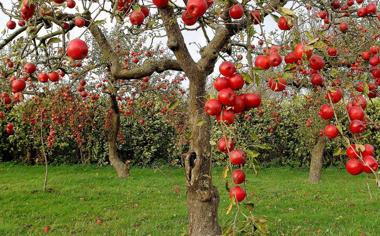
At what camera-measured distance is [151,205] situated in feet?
23.6

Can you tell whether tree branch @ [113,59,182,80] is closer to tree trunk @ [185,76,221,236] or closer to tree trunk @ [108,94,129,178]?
tree trunk @ [185,76,221,236]

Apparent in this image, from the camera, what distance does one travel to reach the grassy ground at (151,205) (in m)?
5.76

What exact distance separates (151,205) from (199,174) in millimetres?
3450

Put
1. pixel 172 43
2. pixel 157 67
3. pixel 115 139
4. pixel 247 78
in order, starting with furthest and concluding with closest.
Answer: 1. pixel 115 139
2. pixel 157 67
3. pixel 172 43
4. pixel 247 78

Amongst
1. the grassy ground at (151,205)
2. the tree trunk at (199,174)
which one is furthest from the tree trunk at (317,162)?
the tree trunk at (199,174)

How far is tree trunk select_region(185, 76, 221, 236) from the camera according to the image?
390cm

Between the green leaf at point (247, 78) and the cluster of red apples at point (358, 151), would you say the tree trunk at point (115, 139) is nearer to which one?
the green leaf at point (247, 78)

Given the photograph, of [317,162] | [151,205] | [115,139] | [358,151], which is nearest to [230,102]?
[358,151]

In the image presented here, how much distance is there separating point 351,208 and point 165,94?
4.29 metres

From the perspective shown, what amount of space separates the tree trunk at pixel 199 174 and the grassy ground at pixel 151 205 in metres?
1.42

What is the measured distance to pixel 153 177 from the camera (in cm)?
1032

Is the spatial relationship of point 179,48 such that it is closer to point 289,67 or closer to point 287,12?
point 289,67

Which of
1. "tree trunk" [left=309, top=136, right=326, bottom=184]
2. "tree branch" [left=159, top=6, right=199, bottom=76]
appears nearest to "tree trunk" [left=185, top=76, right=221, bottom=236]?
"tree branch" [left=159, top=6, right=199, bottom=76]

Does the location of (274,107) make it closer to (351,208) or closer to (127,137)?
(127,137)
